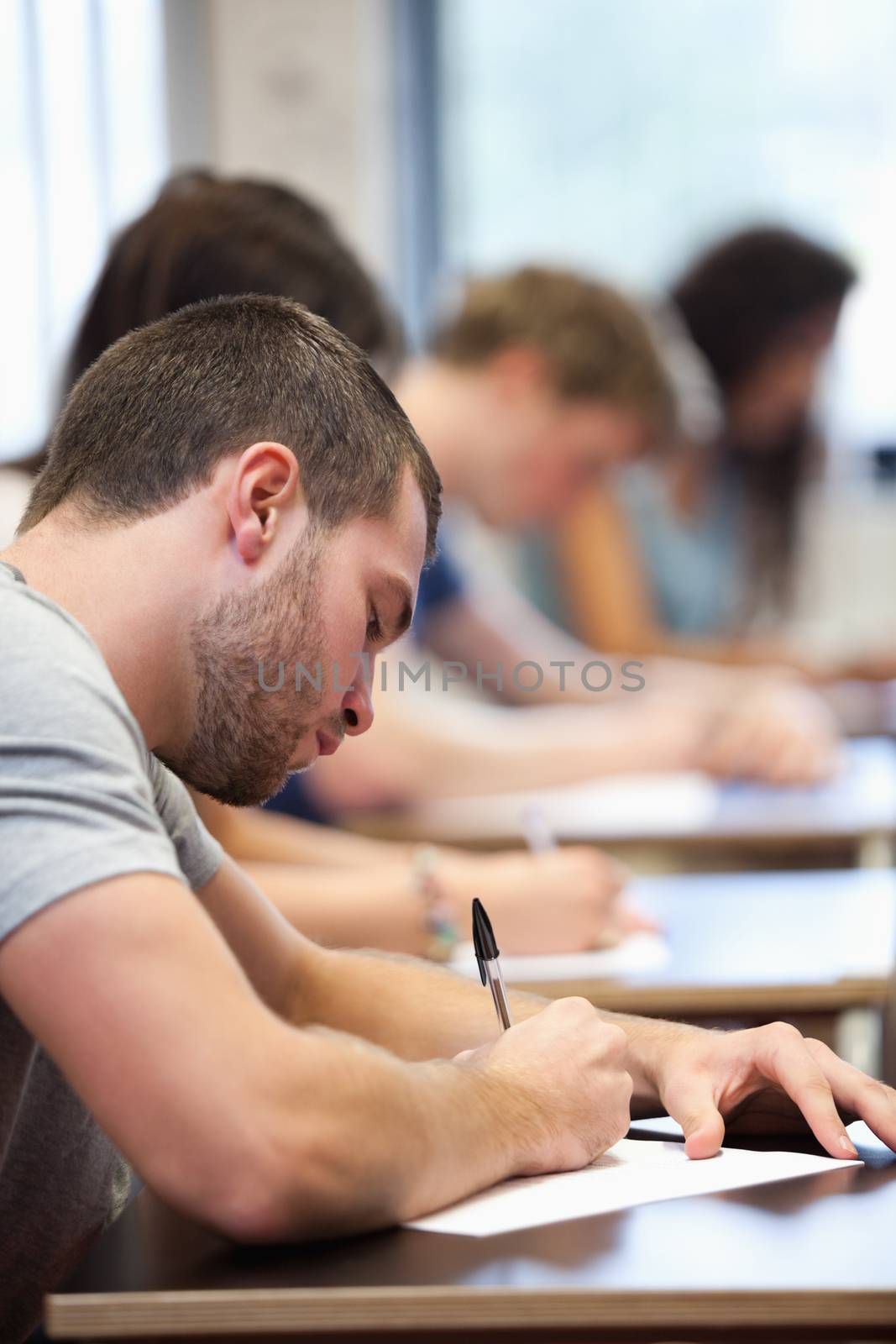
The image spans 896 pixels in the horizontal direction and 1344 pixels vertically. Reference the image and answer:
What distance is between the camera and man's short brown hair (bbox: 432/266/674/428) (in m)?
2.37

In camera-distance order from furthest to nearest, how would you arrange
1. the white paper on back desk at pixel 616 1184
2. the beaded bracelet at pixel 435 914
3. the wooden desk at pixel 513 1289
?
the beaded bracelet at pixel 435 914 → the white paper on back desk at pixel 616 1184 → the wooden desk at pixel 513 1289

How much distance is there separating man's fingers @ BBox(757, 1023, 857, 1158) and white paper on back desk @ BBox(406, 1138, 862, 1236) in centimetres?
1

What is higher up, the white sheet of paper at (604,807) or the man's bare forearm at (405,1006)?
the man's bare forearm at (405,1006)

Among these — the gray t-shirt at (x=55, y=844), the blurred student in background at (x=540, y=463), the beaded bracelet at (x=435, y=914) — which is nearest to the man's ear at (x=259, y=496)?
the gray t-shirt at (x=55, y=844)

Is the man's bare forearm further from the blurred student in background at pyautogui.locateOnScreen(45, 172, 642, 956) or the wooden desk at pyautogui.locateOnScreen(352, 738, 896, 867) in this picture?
the wooden desk at pyautogui.locateOnScreen(352, 738, 896, 867)

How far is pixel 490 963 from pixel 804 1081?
0.71 feet

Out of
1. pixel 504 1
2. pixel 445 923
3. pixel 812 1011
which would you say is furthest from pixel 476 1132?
pixel 504 1

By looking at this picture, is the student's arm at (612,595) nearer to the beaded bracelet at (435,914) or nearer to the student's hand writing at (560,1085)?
the beaded bracelet at (435,914)

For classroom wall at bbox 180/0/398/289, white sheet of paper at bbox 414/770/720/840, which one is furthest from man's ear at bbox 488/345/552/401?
classroom wall at bbox 180/0/398/289

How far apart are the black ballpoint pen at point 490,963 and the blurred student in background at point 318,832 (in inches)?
15.7

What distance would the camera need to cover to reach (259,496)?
894 mm

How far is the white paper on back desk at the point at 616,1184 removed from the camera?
30.0 inches

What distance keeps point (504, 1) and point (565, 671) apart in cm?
219

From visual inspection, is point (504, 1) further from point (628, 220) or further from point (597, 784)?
point (597, 784)
